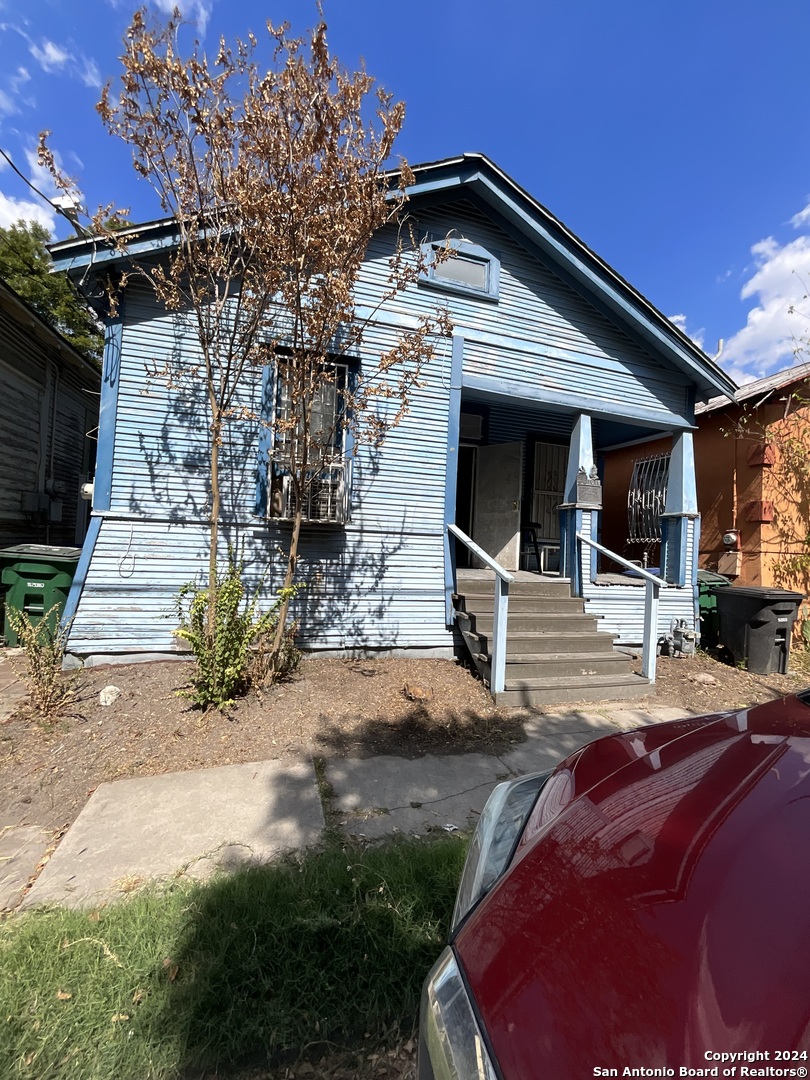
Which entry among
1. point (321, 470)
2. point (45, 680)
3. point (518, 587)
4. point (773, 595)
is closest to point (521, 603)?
point (518, 587)

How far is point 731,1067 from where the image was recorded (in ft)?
2.24

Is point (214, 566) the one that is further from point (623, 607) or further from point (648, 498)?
point (648, 498)

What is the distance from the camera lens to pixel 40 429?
8.81m

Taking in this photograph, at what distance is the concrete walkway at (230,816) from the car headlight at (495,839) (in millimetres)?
1292

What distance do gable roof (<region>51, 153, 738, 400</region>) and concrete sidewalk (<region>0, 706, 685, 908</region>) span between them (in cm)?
496

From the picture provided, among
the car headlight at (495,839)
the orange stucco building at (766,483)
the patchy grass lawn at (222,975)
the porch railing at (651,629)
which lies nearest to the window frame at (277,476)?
the porch railing at (651,629)

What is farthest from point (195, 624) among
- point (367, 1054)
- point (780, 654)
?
point (780, 654)

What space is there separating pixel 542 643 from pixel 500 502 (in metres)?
3.38

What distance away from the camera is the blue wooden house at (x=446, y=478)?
5168 mm

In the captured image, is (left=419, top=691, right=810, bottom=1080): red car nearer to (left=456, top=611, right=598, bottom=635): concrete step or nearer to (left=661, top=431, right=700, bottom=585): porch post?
(left=456, top=611, right=598, bottom=635): concrete step

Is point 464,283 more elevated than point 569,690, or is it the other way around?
point 464,283

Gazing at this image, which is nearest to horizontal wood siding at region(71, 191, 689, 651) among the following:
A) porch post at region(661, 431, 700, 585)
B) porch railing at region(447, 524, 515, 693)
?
porch post at region(661, 431, 700, 585)

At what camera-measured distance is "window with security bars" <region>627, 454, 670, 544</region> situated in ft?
27.9

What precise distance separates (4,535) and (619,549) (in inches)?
447
